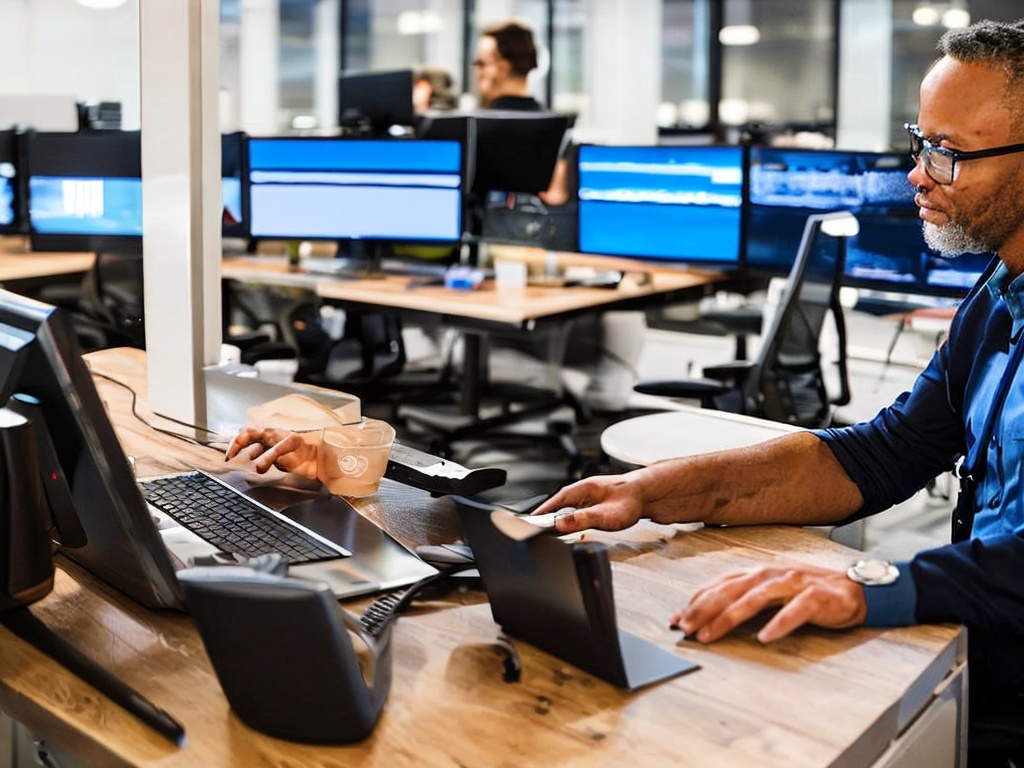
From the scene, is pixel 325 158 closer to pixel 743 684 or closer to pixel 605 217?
pixel 605 217

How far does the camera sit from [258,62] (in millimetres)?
11180

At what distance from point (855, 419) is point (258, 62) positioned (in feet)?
27.1

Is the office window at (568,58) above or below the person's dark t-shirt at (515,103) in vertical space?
above

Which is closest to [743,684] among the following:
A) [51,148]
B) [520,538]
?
[520,538]

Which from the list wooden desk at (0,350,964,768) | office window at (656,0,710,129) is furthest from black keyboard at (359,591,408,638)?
office window at (656,0,710,129)

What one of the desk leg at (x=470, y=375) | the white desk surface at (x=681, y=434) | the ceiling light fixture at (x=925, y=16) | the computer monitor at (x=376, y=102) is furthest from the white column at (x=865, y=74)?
the white desk surface at (x=681, y=434)

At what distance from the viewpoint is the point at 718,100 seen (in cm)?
1023

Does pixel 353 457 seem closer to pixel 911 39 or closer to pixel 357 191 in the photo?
pixel 357 191

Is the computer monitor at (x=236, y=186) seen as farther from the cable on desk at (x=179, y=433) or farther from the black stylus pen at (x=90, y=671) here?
the black stylus pen at (x=90, y=671)

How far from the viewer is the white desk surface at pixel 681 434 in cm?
228

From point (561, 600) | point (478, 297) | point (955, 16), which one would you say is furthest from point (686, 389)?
point (955, 16)

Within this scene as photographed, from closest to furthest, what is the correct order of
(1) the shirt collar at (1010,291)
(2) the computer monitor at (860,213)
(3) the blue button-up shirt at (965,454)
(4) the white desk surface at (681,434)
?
1. (3) the blue button-up shirt at (965,454)
2. (1) the shirt collar at (1010,291)
3. (4) the white desk surface at (681,434)
4. (2) the computer monitor at (860,213)

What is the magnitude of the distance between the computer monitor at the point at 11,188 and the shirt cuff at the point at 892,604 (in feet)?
13.9

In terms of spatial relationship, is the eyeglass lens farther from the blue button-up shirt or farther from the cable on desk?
the cable on desk
